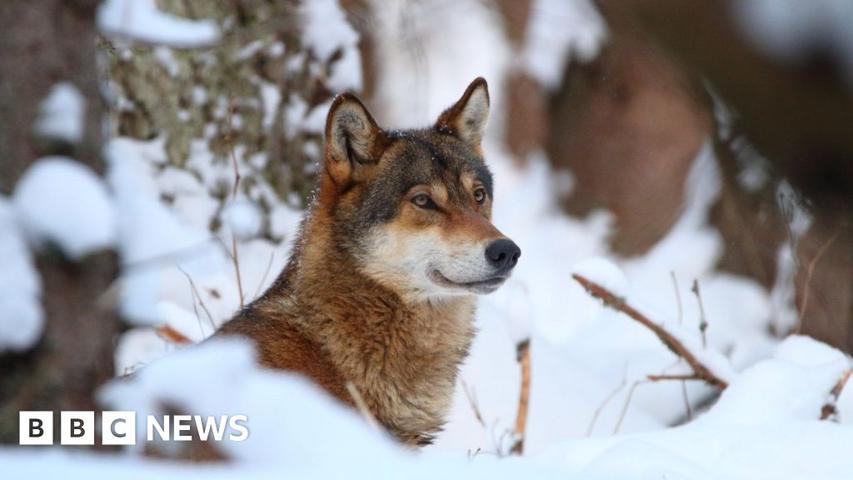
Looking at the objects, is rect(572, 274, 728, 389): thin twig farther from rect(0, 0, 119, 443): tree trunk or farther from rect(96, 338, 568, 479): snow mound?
rect(0, 0, 119, 443): tree trunk

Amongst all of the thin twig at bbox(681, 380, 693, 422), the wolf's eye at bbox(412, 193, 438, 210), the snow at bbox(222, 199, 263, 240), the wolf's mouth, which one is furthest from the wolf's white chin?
the snow at bbox(222, 199, 263, 240)

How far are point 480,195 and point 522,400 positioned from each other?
96 cm

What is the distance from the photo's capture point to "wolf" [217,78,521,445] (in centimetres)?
421

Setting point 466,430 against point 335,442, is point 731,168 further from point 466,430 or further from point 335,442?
point 466,430

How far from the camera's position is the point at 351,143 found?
464 centimetres

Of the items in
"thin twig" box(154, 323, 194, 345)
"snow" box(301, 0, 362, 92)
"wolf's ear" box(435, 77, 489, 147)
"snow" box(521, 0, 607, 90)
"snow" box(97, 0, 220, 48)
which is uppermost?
"snow" box(521, 0, 607, 90)

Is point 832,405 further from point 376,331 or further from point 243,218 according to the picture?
point 243,218

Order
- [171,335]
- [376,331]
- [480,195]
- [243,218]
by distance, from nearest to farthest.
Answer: [376,331] → [480,195] → [171,335] → [243,218]

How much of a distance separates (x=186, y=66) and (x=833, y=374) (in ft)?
14.7

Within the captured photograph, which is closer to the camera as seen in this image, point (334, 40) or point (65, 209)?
point (65, 209)

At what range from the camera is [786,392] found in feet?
14.4

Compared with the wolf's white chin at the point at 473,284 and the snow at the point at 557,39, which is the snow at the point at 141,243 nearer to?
the wolf's white chin at the point at 473,284

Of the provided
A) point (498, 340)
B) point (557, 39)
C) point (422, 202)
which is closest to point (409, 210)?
point (422, 202)

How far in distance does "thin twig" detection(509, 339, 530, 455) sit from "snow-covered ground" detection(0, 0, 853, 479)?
0.11 m
